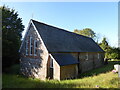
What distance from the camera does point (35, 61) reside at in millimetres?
15133

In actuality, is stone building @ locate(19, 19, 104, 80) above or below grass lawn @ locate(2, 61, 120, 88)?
above

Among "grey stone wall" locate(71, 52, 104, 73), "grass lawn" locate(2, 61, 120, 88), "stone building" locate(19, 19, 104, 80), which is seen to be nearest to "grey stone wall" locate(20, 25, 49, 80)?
"stone building" locate(19, 19, 104, 80)

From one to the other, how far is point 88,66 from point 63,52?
8738 mm

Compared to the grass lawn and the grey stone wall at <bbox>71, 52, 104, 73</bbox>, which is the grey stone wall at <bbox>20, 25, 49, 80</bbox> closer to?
the grass lawn

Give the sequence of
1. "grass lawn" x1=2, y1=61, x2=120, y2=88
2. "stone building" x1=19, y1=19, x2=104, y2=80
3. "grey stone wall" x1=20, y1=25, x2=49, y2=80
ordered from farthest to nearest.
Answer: "grey stone wall" x1=20, y1=25, x2=49, y2=80
"stone building" x1=19, y1=19, x2=104, y2=80
"grass lawn" x1=2, y1=61, x2=120, y2=88

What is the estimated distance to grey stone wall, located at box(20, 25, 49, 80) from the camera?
556 inches

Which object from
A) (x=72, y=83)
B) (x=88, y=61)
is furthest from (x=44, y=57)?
(x=88, y=61)

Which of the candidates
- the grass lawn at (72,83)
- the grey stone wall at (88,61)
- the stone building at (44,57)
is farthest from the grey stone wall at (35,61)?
the grey stone wall at (88,61)

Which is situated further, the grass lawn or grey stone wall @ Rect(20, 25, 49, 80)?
grey stone wall @ Rect(20, 25, 49, 80)

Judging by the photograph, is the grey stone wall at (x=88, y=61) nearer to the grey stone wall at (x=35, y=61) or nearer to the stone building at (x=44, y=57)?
the stone building at (x=44, y=57)

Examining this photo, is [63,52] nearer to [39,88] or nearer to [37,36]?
[37,36]

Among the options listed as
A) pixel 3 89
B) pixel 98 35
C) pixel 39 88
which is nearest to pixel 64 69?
pixel 39 88

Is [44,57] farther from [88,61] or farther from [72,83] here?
[88,61]

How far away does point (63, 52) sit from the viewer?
607 inches
